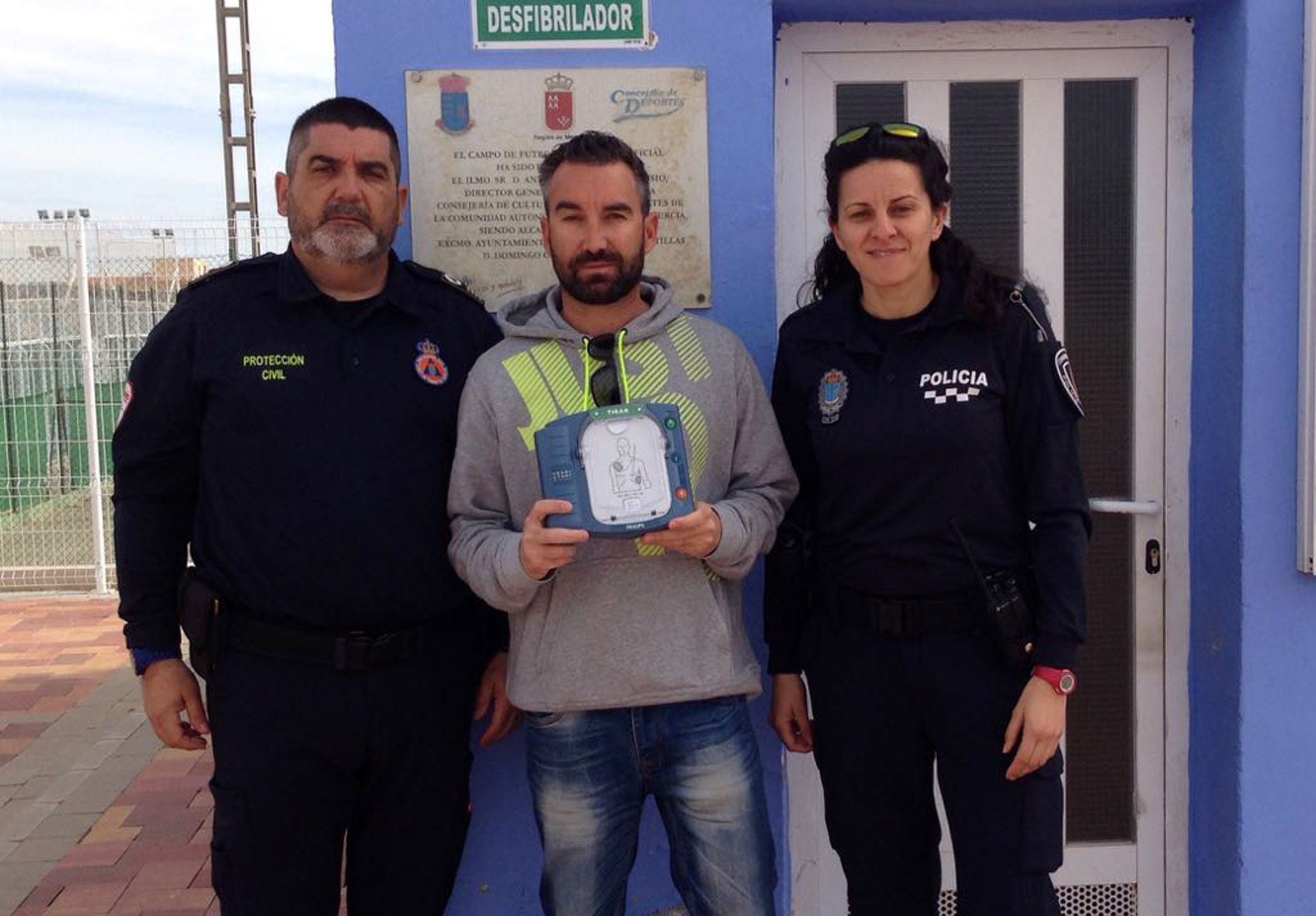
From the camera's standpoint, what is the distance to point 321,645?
2416 mm

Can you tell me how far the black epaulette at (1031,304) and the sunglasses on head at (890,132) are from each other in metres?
0.35

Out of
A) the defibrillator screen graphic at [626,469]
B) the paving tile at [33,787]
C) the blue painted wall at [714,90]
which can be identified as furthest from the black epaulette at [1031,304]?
the paving tile at [33,787]

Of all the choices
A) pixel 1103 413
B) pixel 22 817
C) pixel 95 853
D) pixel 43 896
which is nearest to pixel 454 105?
pixel 1103 413

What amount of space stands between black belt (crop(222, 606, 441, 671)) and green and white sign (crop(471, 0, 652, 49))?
139 centimetres

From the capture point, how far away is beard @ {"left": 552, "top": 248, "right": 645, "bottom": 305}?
93.0 inches

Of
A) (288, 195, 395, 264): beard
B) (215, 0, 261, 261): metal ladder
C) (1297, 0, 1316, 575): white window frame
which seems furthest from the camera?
(215, 0, 261, 261): metal ladder

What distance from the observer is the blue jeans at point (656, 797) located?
2.35 meters

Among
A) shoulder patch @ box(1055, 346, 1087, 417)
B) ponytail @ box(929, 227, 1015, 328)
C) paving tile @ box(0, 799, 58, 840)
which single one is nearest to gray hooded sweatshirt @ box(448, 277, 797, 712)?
ponytail @ box(929, 227, 1015, 328)

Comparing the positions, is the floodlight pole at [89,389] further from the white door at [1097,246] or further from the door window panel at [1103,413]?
the door window panel at [1103,413]

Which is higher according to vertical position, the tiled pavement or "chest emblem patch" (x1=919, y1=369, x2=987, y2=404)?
"chest emblem patch" (x1=919, y1=369, x2=987, y2=404)

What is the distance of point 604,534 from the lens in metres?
2.14

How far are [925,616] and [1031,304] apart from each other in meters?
0.65

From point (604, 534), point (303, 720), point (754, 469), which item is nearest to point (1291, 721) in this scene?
point (754, 469)

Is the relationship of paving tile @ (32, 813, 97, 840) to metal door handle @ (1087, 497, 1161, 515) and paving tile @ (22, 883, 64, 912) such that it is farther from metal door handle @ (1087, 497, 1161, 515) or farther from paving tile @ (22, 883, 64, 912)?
metal door handle @ (1087, 497, 1161, 515)
